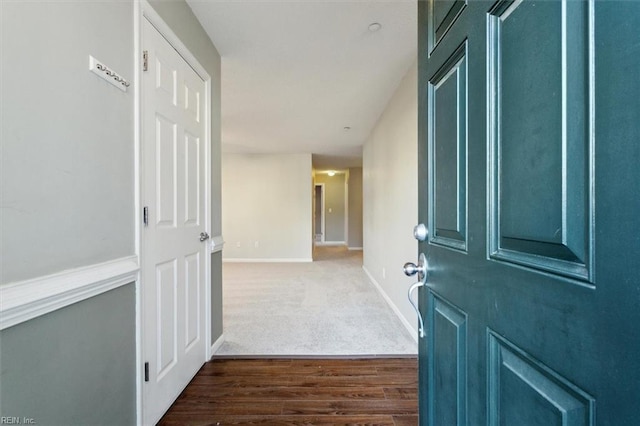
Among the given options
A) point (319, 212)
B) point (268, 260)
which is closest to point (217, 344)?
point (268, 260)

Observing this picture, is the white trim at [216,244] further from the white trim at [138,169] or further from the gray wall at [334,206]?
the gray wall at [334,206]

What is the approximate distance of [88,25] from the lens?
3.55 ft

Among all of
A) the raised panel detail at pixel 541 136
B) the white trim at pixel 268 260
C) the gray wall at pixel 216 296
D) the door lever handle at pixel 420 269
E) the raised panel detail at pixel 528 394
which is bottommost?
the white trim at pixel 268 260

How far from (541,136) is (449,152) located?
0.32 meters

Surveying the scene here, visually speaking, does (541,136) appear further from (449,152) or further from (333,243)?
(333,243)

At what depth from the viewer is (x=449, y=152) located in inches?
31.5

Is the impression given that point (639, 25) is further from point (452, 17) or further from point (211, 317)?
point (211, 317)

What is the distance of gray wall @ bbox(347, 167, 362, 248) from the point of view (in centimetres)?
936

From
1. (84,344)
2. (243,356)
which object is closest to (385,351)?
(243,356)

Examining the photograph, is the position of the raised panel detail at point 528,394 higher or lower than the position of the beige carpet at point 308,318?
higher

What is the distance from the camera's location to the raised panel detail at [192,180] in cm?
189

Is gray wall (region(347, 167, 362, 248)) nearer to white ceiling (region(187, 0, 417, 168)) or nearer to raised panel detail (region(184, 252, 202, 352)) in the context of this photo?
white ceiling (region(187, 0, 417, 168))

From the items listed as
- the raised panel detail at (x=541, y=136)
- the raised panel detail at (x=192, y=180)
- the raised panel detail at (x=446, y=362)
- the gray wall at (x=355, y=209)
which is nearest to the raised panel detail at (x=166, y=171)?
the raised panel detail at (x=192, y=180)

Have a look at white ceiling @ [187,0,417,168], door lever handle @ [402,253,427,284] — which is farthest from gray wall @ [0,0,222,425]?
door lever handle @ [402,253,427,284]
